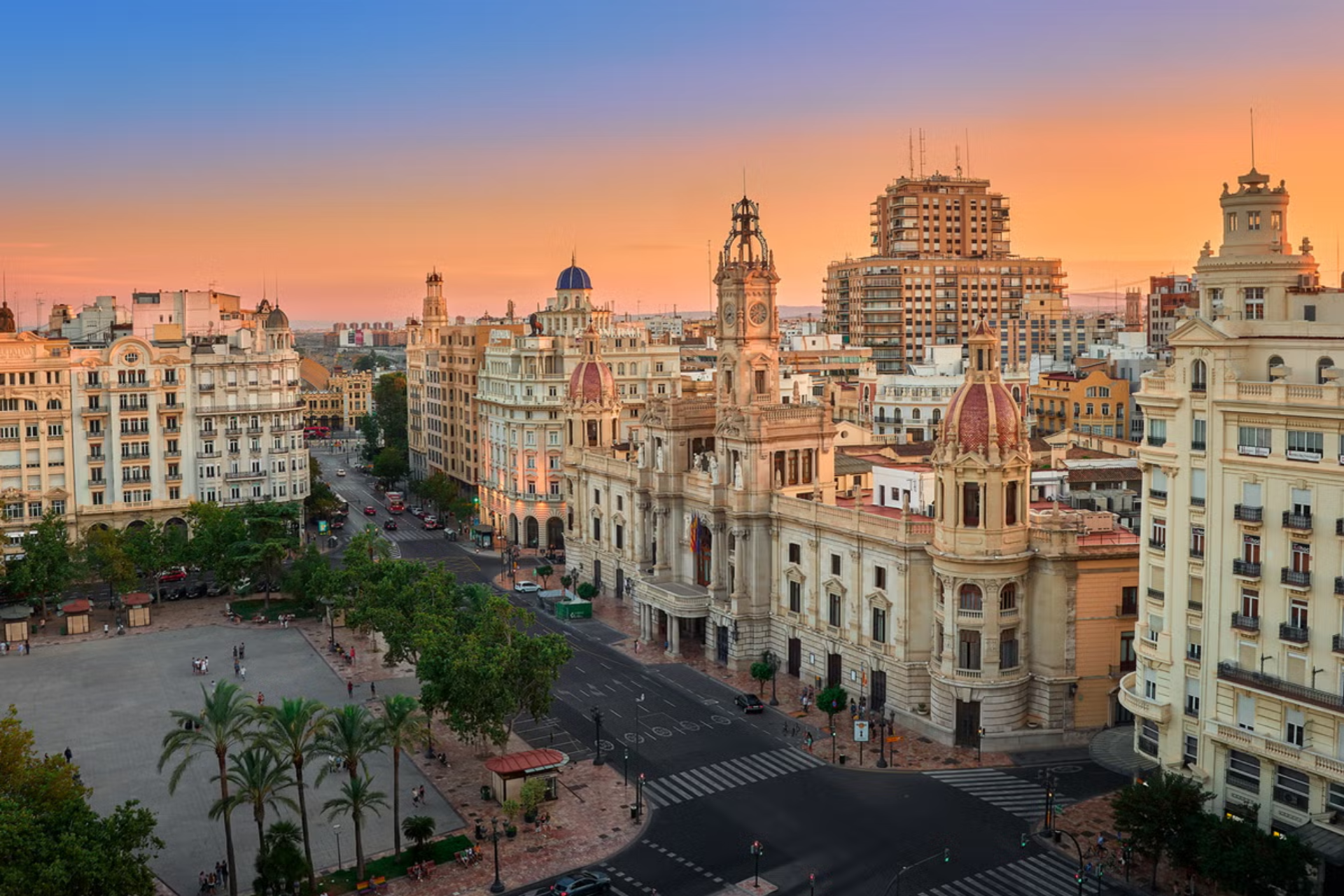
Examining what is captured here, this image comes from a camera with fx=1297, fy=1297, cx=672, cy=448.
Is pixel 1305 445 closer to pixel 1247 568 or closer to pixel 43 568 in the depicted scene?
pixel 1247 568

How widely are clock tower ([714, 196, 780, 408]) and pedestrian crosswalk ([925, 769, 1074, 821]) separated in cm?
3852

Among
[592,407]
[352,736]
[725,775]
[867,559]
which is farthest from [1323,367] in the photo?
[592,407]

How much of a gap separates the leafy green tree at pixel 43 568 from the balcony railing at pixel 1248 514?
107 metres

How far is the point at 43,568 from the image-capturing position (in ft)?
411

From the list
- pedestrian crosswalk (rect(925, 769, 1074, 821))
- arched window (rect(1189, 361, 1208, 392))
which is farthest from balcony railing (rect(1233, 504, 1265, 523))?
pedestrian crosswalk (rect(925, 769, 1074, 821))

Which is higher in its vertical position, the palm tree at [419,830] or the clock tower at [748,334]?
the clock tower at [748,334]

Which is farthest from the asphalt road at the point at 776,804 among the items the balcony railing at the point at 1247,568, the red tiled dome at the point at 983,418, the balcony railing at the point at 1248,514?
the red tiled dome at the point at 983,418

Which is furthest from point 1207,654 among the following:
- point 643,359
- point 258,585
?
point 643,359

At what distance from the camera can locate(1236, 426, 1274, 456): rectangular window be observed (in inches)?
2653

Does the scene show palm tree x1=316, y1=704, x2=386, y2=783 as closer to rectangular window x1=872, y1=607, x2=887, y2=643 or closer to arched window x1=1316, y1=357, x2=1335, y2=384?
rectangular window x1=872, y1=607, x2=887, y2=643

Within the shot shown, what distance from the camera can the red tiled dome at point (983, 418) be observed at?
87.9m

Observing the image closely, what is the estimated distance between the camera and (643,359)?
7136 inches

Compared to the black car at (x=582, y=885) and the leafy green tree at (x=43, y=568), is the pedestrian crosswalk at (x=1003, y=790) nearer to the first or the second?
the black car at (x=582, y=885)

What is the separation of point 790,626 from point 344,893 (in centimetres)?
4761
